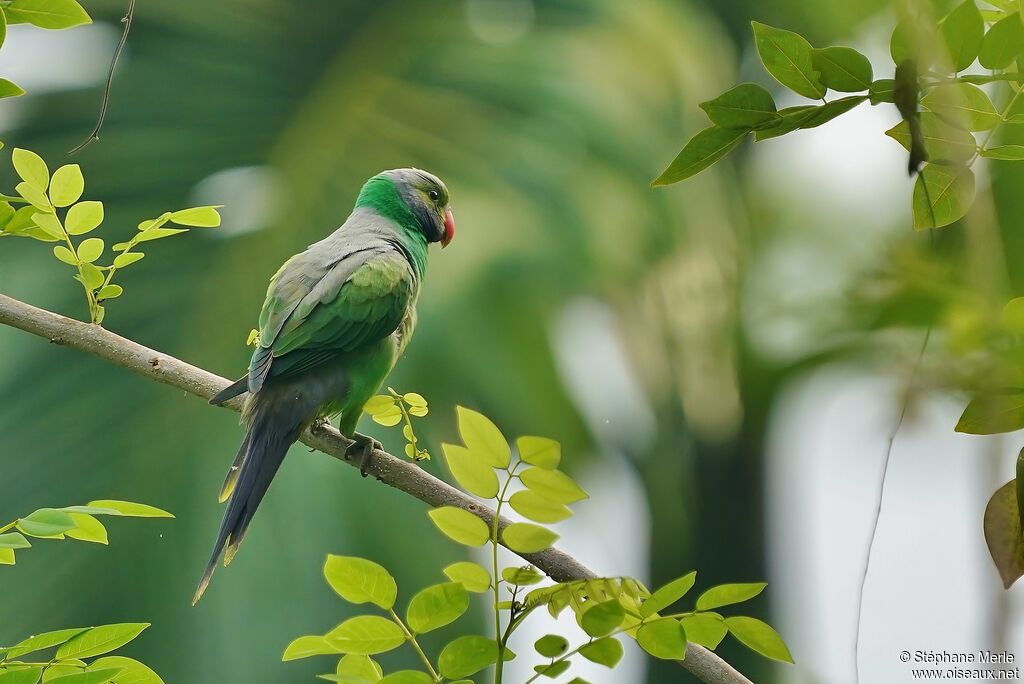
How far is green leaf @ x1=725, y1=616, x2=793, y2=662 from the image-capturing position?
103cm

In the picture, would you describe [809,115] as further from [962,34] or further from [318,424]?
[318,424]

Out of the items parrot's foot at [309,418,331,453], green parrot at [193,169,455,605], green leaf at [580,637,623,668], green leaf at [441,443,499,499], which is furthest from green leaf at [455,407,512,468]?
parrot's foot at [309,418,331,453]

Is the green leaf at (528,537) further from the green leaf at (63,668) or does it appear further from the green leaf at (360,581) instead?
the green leaf at (63,668)

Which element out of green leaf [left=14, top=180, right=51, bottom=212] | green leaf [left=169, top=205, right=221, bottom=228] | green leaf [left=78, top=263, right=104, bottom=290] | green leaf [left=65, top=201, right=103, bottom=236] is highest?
green leaf [left=14, top=180, right=51, bottom=212]

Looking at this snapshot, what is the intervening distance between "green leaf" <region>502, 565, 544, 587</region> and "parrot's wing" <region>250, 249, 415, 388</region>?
1393mm

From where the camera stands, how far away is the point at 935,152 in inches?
42.4

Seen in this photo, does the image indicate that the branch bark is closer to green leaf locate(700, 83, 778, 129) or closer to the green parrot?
the green parrot

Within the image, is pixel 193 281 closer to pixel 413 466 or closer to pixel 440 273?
pixel 440 273

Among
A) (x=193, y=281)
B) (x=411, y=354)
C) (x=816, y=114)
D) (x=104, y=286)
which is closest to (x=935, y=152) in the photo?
(x=816, y=114)

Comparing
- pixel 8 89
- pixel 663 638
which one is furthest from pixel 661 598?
pixel 8 89

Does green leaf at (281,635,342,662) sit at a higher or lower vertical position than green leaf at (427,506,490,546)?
lower

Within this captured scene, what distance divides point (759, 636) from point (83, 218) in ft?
4.19

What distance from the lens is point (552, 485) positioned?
3.57 ft

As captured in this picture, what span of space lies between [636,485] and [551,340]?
2446mm
